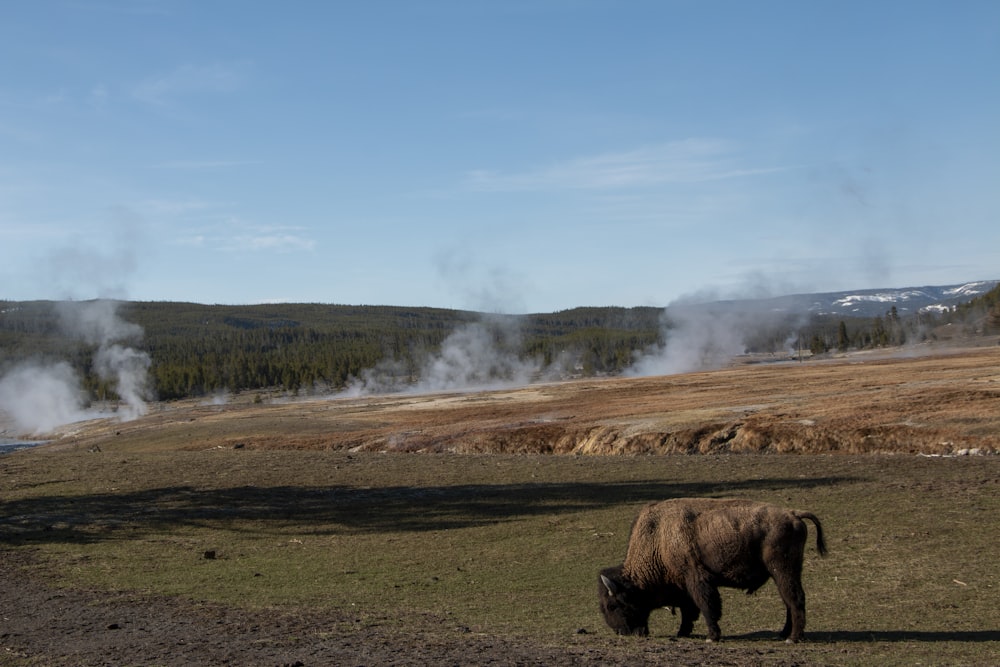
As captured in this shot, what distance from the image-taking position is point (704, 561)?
13.5m

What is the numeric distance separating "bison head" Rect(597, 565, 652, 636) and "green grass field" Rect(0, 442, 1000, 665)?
316 mm

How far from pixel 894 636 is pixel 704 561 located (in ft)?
9.27

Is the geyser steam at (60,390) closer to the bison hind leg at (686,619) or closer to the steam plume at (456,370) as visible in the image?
the steam plume at (456,370)

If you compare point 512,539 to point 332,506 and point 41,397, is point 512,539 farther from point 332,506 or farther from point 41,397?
point 41,397

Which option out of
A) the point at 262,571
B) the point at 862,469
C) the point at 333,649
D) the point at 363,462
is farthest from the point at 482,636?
the point at 363,462

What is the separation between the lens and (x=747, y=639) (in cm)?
1357

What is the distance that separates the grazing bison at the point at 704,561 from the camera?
13.0m

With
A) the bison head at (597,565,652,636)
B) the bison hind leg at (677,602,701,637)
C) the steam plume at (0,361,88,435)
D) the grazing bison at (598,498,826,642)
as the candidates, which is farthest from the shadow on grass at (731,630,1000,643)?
the steam plume at (0,361,88,435)

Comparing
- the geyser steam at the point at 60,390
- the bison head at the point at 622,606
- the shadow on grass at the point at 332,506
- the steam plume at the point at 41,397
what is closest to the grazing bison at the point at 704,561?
the bison head at the point at 622,606

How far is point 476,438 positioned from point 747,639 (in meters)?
39.1

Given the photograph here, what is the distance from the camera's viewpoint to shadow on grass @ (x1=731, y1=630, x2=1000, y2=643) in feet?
42.0

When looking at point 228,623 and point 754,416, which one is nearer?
point 228,623

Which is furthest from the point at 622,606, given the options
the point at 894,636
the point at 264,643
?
the point at 264,643

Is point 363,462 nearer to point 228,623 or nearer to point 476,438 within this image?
point 476,438
